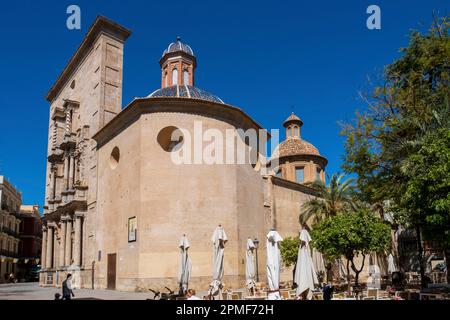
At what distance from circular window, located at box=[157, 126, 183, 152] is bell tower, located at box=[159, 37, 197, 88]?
1250cm

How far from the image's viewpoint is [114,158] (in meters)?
26.5

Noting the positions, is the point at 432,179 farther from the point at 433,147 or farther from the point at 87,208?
the point at 87,208

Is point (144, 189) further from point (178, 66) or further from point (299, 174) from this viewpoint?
point (299, 174)

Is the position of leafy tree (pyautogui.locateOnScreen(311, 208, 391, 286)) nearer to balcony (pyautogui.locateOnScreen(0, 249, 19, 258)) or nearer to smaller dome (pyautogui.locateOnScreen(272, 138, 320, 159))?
smaller dome (pyautogui.locateOnScreen(272, 138, 320, 159))

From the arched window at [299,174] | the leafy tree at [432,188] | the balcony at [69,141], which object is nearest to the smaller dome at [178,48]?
the balcony at [69,141]

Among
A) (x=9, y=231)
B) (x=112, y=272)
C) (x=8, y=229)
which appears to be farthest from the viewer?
(x=9, y=231)

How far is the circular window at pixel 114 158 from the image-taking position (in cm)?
2598

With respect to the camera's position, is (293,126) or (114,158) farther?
(293,126)

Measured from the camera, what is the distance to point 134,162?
23.1 m

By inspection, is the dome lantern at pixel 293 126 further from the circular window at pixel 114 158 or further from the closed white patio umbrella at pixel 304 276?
the closed white patio umbrella at pixel 304 276

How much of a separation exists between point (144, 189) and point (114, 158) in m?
5.64

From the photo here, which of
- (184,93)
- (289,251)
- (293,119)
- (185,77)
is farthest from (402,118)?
(293,119)

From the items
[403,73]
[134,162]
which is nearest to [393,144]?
[403,73]

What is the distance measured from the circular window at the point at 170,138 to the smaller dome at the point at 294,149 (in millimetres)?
19615
